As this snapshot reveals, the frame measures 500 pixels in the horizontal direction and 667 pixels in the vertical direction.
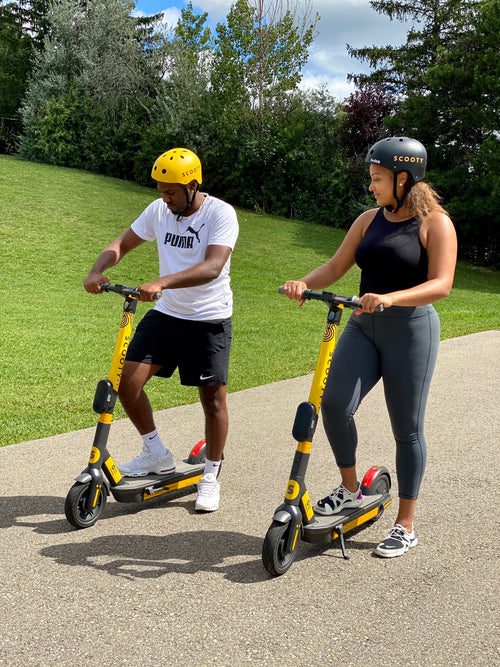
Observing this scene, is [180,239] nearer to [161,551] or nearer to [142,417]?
[142,417]

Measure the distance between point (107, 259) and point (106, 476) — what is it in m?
1.20

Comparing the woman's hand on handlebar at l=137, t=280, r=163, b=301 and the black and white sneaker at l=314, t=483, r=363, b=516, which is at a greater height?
the woman's hand on handlebar at l=137, t=280, r=163, b=301

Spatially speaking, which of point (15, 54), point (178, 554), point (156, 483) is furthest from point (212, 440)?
point (15, 54)

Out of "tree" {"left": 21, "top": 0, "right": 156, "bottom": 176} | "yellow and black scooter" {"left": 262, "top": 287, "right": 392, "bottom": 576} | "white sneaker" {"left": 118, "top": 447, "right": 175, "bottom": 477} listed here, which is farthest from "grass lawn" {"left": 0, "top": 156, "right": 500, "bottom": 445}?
"tree" {"left": 21, "top": 0, "right": 156, "bottom": 176}

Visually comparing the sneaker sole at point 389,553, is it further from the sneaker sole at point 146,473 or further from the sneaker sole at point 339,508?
the sneaker sole at point 146,473

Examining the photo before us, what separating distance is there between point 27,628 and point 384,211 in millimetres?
2476

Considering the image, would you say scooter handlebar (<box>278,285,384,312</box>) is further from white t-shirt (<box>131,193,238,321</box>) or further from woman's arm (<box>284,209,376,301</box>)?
white t-shirt (<box>131,193,238,321</box>)

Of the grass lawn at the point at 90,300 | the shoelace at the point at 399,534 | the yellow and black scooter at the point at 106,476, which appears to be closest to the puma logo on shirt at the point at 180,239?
the yellow and black scooter at the point at 106,476

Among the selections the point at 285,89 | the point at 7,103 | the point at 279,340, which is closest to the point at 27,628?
the point at 279,340

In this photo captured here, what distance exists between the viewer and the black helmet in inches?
150

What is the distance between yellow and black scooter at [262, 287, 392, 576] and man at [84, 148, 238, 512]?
32.1 inches

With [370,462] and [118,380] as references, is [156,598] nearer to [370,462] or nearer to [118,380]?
Result: [118,380]

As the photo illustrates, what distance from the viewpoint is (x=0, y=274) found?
1570 centimetres

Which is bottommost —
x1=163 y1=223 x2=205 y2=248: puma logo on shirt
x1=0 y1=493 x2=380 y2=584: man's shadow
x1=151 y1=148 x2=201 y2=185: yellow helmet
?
x1=0 y1=493 x2=380 y2=584: man's shadow
